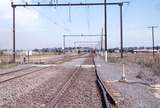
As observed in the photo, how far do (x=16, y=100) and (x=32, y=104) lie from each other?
4.12 feet

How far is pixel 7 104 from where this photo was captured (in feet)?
39.1

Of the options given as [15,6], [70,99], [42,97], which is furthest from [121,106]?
[15,6]

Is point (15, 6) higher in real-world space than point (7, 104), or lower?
higher

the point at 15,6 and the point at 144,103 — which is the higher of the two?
the point at 15,6

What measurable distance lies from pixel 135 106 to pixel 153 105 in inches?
24.6

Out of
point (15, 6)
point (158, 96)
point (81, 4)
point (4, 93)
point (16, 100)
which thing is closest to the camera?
point (16, 100)

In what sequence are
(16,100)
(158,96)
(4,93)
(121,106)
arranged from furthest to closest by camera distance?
(4,93)
(158,96)
(16,100)
(121,106)

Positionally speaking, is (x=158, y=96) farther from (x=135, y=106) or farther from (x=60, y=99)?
(x=60, y=99)

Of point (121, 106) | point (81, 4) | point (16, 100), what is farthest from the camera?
point (81, 4)

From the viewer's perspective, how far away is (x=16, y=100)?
1294cm

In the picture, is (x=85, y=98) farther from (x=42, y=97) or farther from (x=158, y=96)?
(x=158, y=96)

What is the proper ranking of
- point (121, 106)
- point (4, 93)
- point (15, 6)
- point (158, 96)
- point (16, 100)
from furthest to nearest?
point (15, 6)
point (4, 93)
point (158, 96)
point (16, 100)
point (121, 106)

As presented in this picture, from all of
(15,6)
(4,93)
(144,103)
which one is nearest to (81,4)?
(15,6)

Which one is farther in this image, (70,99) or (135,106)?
(70,99)
